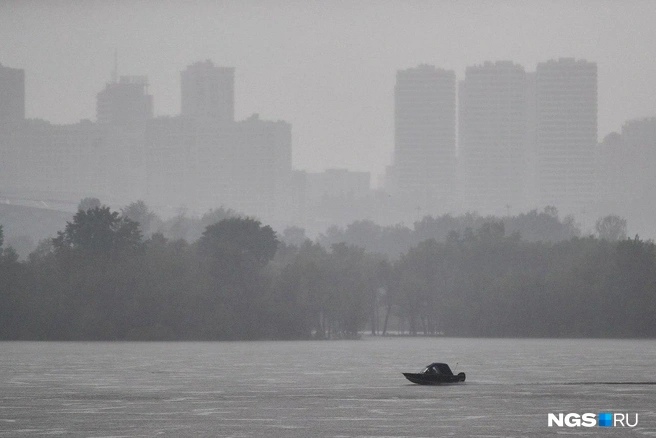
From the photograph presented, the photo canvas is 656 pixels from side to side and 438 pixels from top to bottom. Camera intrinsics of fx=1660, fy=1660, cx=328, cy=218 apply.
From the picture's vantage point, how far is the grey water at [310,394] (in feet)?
195

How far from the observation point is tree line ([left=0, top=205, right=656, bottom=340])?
504 ft

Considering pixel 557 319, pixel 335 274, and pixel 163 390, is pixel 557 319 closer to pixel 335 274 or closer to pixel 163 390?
pixel 335 274

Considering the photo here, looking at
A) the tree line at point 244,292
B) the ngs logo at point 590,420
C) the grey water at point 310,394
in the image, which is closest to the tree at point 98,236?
the tree line at point 244,292

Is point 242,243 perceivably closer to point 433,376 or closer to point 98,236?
point 98,236

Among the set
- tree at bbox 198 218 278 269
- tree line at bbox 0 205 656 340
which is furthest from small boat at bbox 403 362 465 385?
tree at bbox 198 218 278 269

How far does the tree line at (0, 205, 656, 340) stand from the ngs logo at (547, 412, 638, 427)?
92.4m

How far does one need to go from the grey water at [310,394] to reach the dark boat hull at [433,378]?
3.00 ft

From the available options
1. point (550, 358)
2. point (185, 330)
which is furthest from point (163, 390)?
point (185, 330)

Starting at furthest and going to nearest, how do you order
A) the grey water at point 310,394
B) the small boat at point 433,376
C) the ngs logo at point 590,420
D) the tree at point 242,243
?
1. the tree at point 242,243
2. the small boat at point 433,376
3. the ngs logo at point 590,420
4. the grey water at point 310,394

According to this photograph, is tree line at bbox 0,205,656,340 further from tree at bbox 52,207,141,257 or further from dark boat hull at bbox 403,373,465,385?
dark boat hull at bbox 403,373,465,385

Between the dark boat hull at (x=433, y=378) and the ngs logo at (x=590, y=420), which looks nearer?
the ngs logo at (x=590, y=420)

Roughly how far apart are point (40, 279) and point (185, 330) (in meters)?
14.5

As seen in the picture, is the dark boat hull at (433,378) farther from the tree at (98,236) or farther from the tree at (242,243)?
the tree at (98,236)

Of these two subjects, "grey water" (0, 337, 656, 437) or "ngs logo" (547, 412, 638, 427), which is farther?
"ngs logo" (547, 412, 638, 427)
